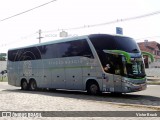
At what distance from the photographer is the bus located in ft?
52.2

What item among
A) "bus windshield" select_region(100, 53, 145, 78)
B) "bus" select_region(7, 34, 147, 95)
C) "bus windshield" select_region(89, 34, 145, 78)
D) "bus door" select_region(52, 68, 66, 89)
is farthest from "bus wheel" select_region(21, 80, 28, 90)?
"bus windshield" select_region(100, 53, 145, 78)

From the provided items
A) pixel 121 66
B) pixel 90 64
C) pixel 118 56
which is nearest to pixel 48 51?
pixel 90 64

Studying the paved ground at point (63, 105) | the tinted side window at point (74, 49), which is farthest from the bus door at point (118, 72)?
the tinted side window at point (74, 49)

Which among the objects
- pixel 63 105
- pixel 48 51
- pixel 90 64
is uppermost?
pixel 48 51

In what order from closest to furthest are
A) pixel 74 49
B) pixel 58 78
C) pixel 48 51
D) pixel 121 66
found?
pixel 121 66 < pixel 74 49 < pixel 58 78 < pixel 48 51

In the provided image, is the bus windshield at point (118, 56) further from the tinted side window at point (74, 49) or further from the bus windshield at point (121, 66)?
the tinted side window at point (74, 49)

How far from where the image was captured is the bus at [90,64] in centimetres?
1590

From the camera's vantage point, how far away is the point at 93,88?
57.0 ft

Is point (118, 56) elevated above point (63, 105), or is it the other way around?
point (118, 56)

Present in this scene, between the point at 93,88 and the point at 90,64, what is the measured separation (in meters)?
1.41

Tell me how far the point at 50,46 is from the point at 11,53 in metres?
5.82

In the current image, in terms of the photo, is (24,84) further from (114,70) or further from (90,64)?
(114,70)

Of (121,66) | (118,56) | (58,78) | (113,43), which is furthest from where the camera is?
(58,78)

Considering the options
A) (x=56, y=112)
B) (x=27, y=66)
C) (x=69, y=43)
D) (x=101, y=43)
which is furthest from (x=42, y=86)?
(x=56, y=112)
